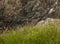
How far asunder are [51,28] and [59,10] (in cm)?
247

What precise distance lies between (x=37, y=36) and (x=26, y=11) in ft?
9.65

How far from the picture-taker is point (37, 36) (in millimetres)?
4320

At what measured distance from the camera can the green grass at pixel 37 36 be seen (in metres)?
4.24

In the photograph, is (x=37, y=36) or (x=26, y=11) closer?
(x=37, y=36)

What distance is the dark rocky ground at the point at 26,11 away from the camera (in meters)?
6.79

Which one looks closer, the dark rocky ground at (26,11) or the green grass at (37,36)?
the green grass at (37,36)

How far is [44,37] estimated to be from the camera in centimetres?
428

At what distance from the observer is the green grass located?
4238mm

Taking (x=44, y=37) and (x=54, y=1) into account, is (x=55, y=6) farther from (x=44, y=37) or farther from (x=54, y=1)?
(x=44, y=37)

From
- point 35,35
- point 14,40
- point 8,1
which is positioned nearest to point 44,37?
point 35,35

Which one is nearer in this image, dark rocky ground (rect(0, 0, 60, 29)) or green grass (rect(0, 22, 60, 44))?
green grass (rect(0, 22, 60, 44))

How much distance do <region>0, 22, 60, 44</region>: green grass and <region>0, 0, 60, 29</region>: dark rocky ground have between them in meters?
2.11

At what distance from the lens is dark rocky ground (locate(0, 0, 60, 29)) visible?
22.3ft

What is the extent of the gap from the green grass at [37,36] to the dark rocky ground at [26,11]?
2.11m
